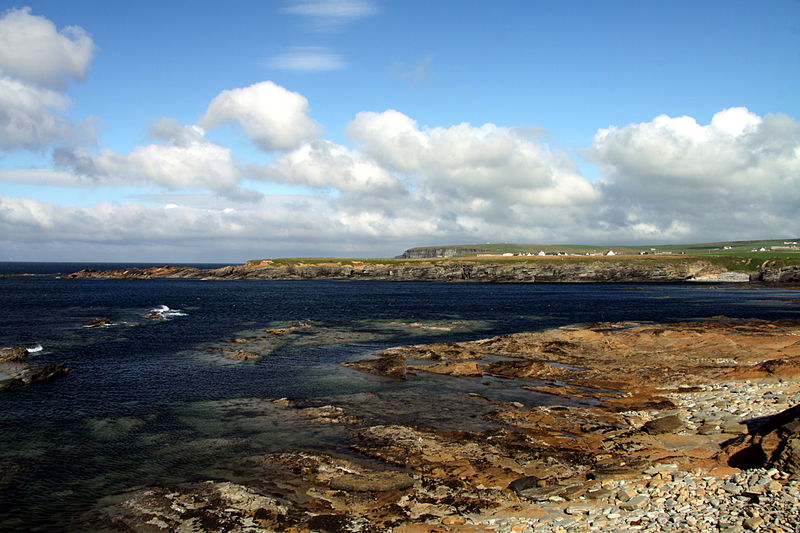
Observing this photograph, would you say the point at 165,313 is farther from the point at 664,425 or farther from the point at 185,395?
the point at 664,425

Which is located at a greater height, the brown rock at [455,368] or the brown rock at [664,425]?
the brown rock at [664,425]

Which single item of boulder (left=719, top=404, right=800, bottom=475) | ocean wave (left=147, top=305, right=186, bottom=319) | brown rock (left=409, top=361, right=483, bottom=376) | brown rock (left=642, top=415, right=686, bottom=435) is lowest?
brown rock (left=409, top=361, right=483, bottom=376)

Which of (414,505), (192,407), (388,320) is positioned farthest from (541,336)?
(414,505)

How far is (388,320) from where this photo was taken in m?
81.1

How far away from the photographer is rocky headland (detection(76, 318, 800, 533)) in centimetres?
1684

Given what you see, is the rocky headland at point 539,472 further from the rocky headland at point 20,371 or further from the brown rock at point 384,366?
the rocky headland at point 20,371

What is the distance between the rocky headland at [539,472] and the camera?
55.3 feet

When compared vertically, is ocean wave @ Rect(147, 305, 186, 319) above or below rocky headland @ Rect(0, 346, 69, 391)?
below

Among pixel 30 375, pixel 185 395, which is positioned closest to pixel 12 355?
pixel 30 375

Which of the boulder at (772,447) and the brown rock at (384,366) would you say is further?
the brown rock at (384,366)

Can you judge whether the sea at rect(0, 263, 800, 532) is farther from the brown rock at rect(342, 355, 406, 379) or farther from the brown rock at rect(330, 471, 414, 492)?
the brown rock at rect(330, 471, 414, 492)

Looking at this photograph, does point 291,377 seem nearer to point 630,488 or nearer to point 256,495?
point 256,495

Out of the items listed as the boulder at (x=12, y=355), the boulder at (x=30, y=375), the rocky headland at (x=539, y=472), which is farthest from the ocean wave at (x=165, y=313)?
the rocky headland at (x=539, y=472)

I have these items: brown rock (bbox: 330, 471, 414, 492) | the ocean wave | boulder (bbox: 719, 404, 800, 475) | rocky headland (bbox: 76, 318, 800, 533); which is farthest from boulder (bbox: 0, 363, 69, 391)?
boulder (bbox: 719, 404, 800, 475)
